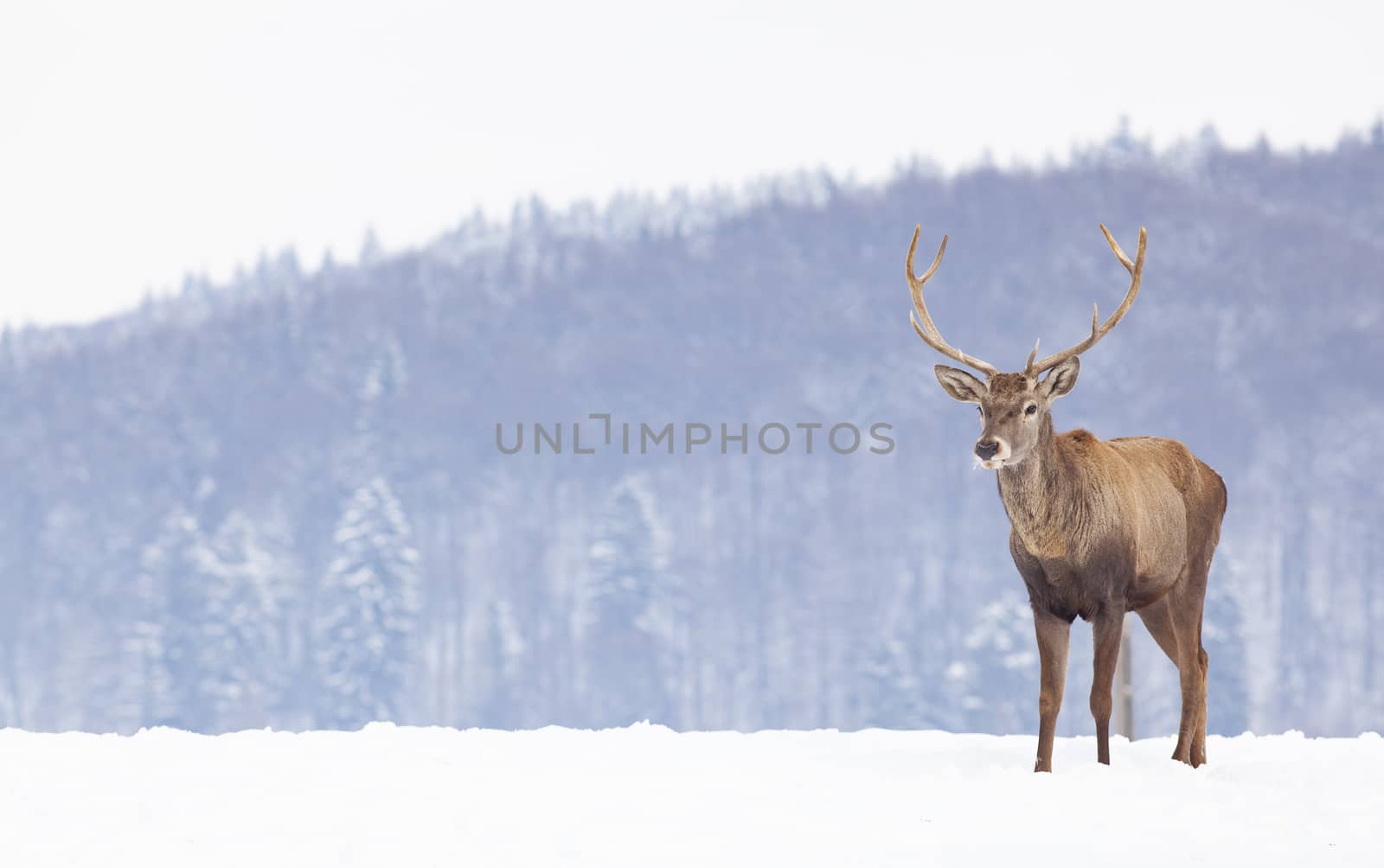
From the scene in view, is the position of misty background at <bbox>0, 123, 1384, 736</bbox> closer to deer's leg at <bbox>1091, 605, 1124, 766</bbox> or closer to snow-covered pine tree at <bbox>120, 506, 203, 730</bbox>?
snow-covered pine tree at <bbox>120, 506, 203, 730</bbox>

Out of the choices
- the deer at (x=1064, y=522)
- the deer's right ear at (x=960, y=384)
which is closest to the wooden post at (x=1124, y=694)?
the deer at (x=1064, y=522)

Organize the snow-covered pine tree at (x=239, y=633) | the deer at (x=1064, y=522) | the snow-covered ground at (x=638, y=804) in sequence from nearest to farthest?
the snow-covered ground at (x=638, y=804)
the deer at (x=1064, y=522)
the snow-covered pine tree at (x=239, y=633)

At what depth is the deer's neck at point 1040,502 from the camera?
9.36m

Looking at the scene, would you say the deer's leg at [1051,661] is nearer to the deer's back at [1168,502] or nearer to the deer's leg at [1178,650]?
the deer's back at [1168,502]

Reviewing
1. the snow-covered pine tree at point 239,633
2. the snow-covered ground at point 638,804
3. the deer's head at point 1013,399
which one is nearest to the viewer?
the snow-covered ground at point 638,804

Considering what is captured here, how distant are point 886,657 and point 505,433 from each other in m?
49.5

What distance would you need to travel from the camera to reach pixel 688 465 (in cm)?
11594

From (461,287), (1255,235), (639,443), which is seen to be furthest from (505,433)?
(1255,235)

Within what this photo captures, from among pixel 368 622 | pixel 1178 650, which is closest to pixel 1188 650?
pixel 1178 650

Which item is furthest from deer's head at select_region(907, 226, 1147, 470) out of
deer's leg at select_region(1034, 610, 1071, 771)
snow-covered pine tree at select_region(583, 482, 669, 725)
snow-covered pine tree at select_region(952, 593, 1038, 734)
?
snow-covered pine tree at select_region(583, 482, 669, 725)

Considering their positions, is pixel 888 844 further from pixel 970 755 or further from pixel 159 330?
pixel 159 330

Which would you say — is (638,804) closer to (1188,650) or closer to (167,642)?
(1188,650)

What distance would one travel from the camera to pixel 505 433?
126500 millimetres

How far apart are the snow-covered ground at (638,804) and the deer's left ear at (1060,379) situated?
1.84 meters
